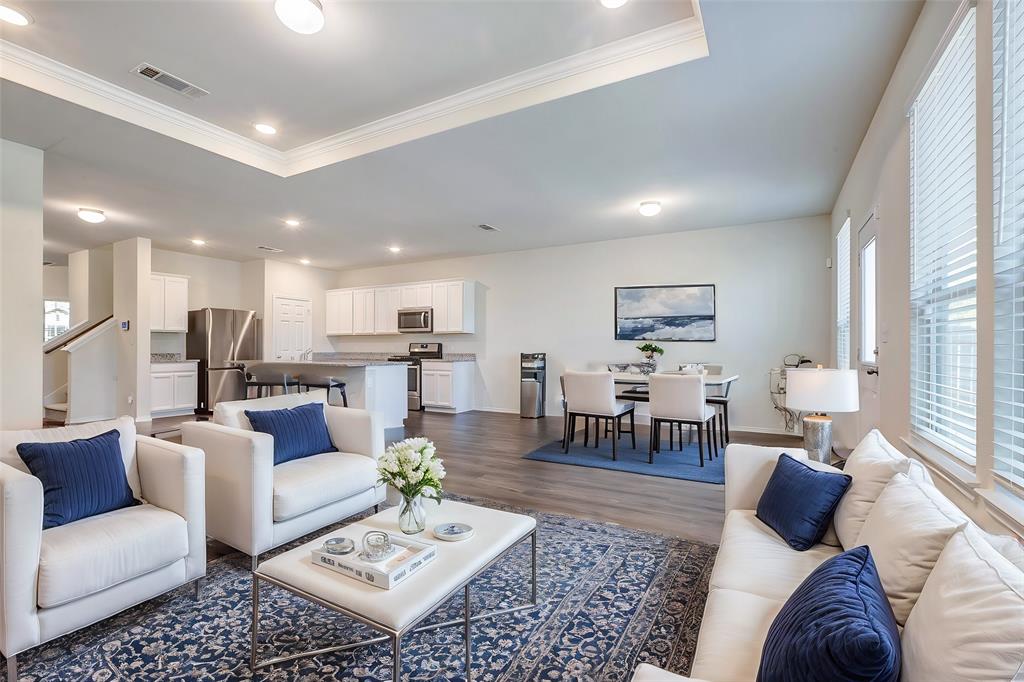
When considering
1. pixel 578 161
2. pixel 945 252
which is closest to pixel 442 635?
pixel 945 252

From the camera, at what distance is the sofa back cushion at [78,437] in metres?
2.05

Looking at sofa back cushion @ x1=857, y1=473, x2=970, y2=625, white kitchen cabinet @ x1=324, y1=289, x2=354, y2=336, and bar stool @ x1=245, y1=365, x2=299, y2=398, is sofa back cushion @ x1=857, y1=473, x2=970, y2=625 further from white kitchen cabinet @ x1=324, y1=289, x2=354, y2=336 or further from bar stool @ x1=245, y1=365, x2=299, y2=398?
white kitchen cabinet @ x1=324, y1=289, x2=354, y2=336

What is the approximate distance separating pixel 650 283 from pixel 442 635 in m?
5.59

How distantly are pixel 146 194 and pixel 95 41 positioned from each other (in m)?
2.57

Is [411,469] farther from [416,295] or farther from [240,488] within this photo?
[416,295]

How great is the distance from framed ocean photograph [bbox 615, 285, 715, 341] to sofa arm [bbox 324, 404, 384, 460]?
4462mm

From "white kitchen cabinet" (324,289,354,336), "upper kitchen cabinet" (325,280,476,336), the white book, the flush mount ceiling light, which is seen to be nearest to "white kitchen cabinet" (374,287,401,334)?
"upper kitchen cabinet" (325,280,476,336)

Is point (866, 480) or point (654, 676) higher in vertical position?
point (866, 480)

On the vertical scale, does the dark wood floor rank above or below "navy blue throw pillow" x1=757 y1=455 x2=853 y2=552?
below

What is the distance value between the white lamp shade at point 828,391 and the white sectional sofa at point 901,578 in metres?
0.51

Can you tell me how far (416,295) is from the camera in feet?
27.3

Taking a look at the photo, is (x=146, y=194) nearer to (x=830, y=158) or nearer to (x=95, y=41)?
(x=95, y=41)

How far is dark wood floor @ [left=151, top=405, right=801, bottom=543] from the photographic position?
3.14 meters

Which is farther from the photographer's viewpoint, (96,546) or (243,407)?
(243,407)
